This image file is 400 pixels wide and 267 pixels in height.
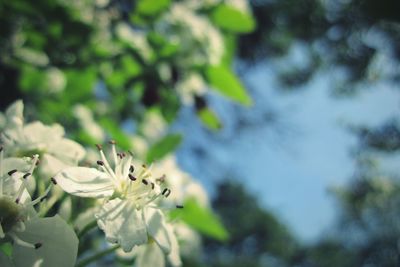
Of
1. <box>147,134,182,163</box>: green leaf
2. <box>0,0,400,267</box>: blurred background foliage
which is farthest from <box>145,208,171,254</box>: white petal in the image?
<box>147,134,182,163</box>: green leaf

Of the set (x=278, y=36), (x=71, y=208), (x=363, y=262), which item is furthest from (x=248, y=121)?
(x=363, y=262)

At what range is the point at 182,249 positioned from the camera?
2.02m

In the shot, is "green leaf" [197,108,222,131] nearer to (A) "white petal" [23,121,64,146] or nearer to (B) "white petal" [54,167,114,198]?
(A) "white petal" [23,121,64,146]

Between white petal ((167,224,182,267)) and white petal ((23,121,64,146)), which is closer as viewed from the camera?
white petal ((167,224,182,267))

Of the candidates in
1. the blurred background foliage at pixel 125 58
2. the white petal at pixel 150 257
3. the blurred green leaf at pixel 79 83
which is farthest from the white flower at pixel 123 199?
the blurred green leaf at pixel 79 83

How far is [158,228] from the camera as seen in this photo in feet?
2.83

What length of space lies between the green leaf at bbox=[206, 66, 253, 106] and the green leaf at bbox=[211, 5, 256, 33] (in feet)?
0.77

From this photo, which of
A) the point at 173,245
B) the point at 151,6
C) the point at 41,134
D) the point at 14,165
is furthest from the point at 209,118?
the point at 14,165

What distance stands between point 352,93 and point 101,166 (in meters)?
6.93

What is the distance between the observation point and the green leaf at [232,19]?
74.3 inches

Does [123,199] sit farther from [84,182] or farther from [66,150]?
[66,150]

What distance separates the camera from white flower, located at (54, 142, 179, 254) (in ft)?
2.66

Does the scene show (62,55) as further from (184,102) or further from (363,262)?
(363,262)

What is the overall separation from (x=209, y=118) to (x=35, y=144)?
94 centimetres
